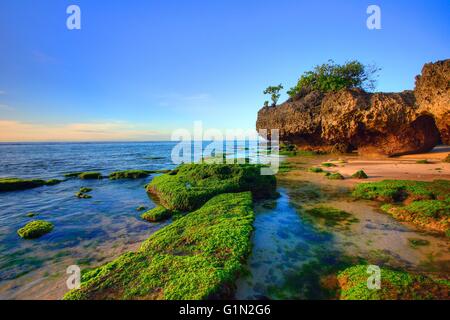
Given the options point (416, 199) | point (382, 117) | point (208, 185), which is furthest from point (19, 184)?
point (382, 117)

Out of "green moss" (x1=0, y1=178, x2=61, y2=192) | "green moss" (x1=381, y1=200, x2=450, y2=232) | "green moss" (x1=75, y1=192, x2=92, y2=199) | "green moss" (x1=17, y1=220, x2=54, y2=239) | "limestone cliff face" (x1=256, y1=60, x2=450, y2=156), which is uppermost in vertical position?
"limestone cliff face" (x1=256, y1=60, x2=450, y2=156)

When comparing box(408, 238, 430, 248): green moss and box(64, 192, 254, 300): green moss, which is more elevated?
box(64, 192, 254, 300): green moss

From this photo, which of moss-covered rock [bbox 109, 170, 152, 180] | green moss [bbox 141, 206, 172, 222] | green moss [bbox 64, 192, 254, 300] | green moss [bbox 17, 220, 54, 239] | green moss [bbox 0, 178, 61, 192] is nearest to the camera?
green moss [bbox 64, 192, 254, 300]

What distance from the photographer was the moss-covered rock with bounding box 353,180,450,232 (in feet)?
28.9

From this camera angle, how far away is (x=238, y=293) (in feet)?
17.4

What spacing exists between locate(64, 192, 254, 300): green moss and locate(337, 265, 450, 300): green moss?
8.93 ft

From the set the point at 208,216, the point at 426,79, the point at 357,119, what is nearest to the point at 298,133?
the point at 357,119

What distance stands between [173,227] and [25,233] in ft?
25.3

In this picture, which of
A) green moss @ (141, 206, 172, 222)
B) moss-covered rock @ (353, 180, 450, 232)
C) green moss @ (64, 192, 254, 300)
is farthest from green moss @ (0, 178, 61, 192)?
moss-covered rock @ (353, 180, 450, 232)

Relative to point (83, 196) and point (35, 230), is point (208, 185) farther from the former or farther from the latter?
point (83, 196)

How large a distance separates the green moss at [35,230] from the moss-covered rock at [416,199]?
16896 millimetres

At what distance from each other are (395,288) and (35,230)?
14.0 meters

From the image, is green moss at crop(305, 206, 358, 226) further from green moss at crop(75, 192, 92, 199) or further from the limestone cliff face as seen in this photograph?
green moss at crop(75, 192, 92, 199)

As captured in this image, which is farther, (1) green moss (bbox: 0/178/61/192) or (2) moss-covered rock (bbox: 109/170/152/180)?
(2) moss-covered rock (bbox: 109/170/152/180)
